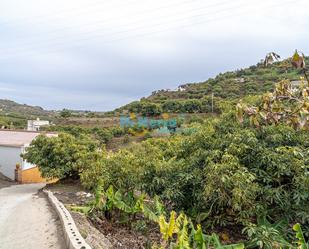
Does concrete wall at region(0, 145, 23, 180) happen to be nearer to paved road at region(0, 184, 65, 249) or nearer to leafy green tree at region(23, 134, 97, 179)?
leafy green tree at region(23, 134, 97, 179)

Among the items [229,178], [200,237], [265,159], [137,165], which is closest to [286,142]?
[265,159]

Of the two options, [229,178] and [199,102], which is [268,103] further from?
[199,102]

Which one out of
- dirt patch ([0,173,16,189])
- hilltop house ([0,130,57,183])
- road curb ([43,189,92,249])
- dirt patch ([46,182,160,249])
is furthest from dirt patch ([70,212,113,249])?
hilltop house ([0,130,57,183])

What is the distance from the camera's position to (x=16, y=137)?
26.1 m

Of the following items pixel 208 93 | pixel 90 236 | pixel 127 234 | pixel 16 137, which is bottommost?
pixel 127 234

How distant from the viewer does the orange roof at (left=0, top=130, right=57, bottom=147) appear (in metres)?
23.7

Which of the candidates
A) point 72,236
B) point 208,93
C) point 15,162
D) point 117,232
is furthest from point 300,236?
point 208,93

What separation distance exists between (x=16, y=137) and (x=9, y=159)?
330cm

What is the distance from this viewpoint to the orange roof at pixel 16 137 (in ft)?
77.8

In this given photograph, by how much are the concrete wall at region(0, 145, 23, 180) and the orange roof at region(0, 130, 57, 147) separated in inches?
14.6

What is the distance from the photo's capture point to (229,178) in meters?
6.62

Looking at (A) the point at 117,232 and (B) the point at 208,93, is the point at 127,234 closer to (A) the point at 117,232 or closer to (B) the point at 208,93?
(A) the point at 117,232

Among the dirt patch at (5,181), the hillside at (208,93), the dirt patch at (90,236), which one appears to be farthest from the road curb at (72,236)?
the hillside at (208,93)

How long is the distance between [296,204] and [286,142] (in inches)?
66.6
